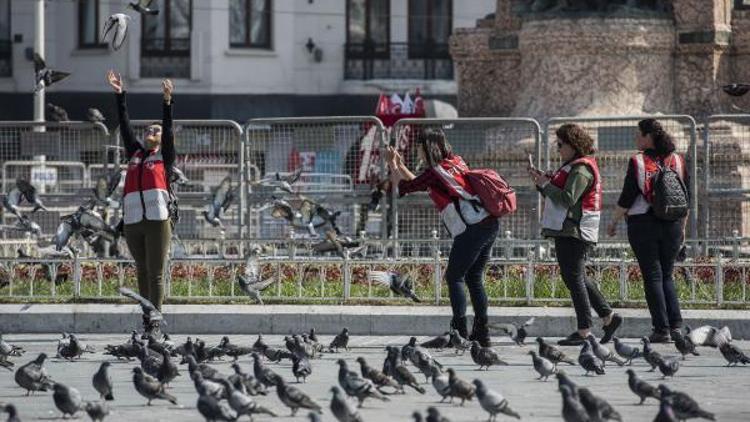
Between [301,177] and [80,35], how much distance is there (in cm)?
2367

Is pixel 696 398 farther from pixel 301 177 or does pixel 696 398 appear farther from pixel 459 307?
pixel 301 177

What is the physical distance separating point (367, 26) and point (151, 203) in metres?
31.3

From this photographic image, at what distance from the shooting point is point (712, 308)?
56.1 ft

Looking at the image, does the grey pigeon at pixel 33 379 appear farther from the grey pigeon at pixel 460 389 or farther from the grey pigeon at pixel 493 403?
the grey pigeon at pixel 493 403

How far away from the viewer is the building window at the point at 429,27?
152 feet

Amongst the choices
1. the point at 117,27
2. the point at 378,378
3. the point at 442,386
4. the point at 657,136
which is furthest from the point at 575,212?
the point at 117,27

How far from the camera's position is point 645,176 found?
15547 millimetres

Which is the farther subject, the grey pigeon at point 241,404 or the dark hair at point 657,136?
the dark hair at point 657,136

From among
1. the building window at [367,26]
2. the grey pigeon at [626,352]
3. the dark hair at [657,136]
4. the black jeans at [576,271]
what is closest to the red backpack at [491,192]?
the black jeans at [576,271]

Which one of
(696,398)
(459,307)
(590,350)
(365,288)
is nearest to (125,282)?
(365,288)

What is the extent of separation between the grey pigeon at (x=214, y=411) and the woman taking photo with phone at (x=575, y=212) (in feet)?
14.9

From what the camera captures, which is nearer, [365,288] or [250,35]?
[365,288]

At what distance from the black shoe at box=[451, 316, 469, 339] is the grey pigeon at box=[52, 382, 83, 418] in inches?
163

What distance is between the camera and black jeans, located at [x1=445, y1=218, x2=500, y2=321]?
15.0 meters
